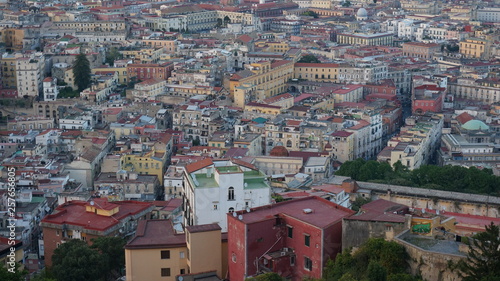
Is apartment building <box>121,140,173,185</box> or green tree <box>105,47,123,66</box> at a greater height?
green tree <box>105,47,123,66</box>

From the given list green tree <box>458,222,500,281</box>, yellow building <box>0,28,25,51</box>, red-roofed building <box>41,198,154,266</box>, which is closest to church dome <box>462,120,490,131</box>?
red-roofed building <box>41,198,154,266</box>

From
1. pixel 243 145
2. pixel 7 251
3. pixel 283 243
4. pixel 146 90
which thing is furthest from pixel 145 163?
pixel 283 243

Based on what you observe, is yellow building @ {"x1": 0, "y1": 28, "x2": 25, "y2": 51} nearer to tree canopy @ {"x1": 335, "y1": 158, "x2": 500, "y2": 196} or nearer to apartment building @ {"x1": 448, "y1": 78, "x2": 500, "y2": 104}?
apartment building @ {"x1": 448, "y1": 78, "x2": 500, "y2": 104}

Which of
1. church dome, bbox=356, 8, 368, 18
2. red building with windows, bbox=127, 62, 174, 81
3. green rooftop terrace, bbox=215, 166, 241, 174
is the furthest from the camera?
church dome, bbox=356, 8, 368, 18

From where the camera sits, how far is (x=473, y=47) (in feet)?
191

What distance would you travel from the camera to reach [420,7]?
77.3 m

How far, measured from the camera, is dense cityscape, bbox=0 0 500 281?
715 inches

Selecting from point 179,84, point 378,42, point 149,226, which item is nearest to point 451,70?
point 378,42

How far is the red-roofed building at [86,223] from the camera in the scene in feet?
83.6

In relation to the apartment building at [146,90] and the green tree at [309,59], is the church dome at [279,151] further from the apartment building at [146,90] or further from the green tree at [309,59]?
the green tree at [309,59]

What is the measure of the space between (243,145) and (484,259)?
21474 mm

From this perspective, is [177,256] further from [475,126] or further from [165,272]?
[475,126]

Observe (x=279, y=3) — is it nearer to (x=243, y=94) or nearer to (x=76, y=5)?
(x=76, y=5)

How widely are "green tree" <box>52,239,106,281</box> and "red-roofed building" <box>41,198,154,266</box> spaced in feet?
7.14
